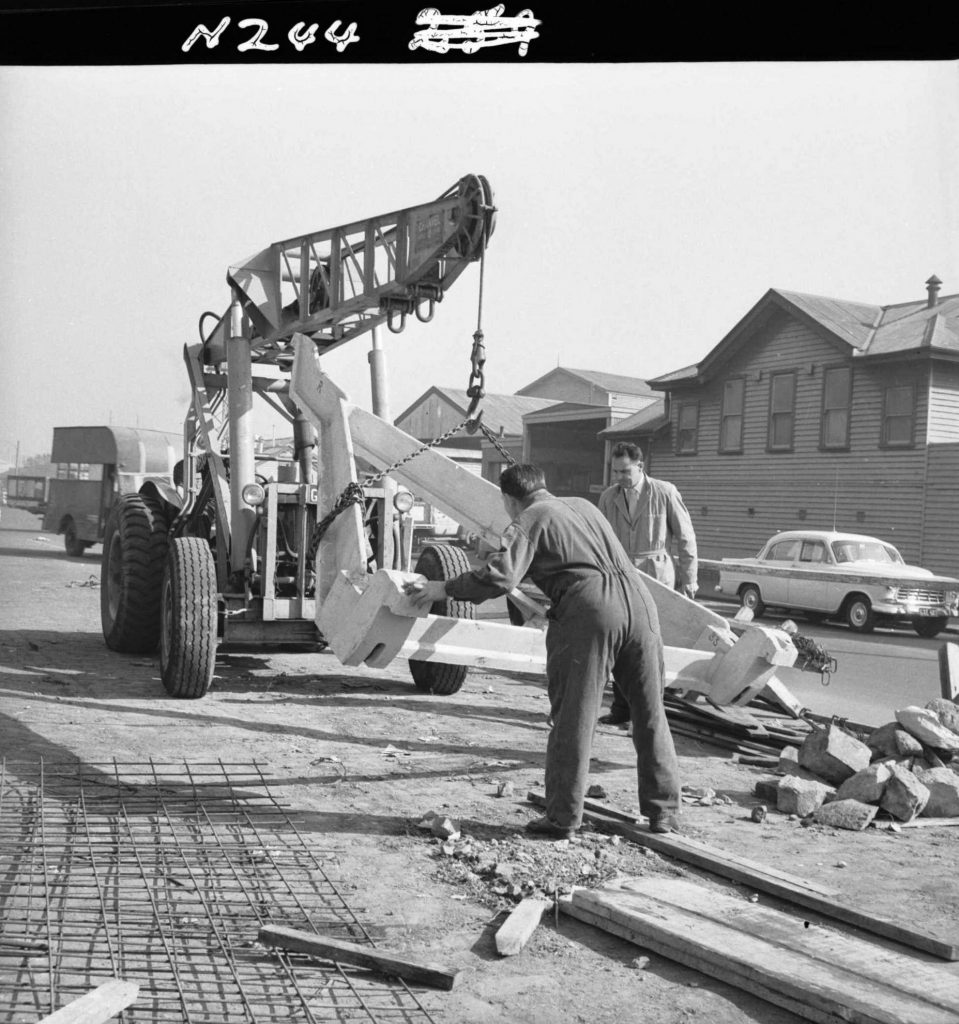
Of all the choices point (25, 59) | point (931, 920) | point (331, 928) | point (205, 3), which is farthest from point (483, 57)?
point (931, 920)

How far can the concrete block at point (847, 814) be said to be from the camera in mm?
5262

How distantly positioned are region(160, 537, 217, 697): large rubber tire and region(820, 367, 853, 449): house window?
49.9 feet

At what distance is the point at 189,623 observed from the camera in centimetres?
736

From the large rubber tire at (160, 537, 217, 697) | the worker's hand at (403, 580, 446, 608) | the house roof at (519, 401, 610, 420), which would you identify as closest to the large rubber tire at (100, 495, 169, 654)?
the large rubber tire at (160, 537, 217, 697)

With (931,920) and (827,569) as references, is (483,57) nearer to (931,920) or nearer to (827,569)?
(931,920)

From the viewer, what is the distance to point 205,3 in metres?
4.63

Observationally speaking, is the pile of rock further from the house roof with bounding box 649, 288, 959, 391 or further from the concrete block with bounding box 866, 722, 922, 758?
the house roof with bounding box 649, 288, 959, 391

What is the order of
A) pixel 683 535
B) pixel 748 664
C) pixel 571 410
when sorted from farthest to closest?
pixel 571 410
pixel 683 535
pixel 748 664

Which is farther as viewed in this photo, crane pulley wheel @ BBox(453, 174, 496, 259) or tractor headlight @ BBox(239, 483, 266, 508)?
tractor headlight @ BBox(239, 483, 266, 508)

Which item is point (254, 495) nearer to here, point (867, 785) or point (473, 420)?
point (473, 420)

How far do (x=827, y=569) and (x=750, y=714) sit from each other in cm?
821

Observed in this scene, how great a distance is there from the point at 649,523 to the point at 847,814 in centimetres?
273

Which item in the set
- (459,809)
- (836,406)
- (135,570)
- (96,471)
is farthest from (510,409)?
(459,809)

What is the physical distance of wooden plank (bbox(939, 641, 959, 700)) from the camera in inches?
306
